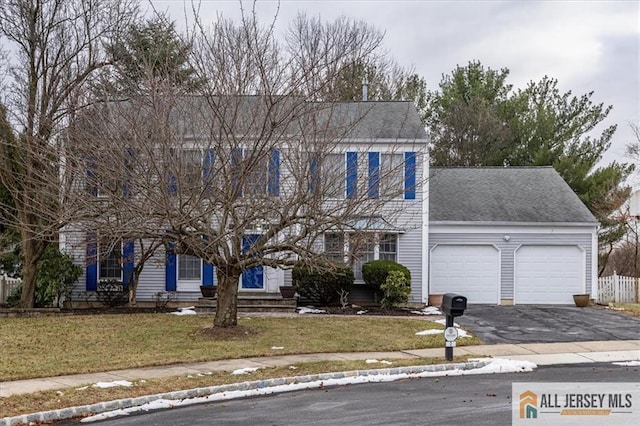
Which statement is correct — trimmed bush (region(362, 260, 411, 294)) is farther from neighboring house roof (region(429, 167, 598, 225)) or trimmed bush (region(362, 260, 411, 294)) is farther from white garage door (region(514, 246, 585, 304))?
white garage door (region(514, 246, 585, 304))

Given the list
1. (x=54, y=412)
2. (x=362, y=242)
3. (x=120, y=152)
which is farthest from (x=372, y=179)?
(x=54, y=412)

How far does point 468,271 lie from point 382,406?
573 inches

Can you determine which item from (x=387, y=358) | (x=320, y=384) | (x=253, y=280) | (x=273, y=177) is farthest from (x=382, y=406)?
(x=253, y=280)

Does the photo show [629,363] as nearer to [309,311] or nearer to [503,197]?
[309,311]

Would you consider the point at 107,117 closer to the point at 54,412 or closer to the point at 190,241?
the point at 190,241

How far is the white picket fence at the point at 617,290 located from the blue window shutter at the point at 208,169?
16472mm

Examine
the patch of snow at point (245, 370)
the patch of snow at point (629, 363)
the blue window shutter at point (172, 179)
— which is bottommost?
the patch of snow at point (245, 370)

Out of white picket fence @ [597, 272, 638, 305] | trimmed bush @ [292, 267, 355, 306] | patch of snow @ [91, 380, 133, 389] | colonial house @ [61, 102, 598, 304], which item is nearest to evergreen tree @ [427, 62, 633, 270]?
white picket fence @ [597, 272, 638, 305]

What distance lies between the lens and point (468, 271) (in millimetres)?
23453

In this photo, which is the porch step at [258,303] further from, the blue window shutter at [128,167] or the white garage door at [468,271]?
the blue window shutter at [128,167]

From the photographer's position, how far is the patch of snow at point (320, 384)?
9.61 meters

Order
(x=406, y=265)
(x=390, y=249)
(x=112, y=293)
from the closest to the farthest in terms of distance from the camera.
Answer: (x=112, y=293) → (x=406, y=265) → (x=390, y=249)

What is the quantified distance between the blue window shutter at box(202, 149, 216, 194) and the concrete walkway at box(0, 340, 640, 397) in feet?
10.3

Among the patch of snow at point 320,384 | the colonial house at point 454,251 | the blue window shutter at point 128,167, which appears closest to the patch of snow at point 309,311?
the colonial house at point 454,251
